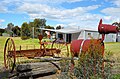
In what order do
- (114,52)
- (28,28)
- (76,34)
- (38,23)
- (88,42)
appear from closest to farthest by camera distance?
(88,42)
(114,52)
(76,34)
(28,28)
(38,23)

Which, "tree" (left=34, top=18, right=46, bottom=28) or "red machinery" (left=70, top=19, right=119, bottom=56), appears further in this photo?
"tree" (left=34, top=18, right=46, bottom=28)

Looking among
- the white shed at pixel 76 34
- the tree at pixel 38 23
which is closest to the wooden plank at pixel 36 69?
Result: the white shed at pixel 76 34

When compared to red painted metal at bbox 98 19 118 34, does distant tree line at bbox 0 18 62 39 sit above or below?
below

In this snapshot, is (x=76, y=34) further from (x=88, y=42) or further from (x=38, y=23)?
(x=38, y=23)

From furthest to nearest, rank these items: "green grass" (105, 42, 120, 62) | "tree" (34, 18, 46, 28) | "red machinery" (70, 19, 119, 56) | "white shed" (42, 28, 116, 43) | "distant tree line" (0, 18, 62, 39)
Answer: "tree" (34, 18, 46, 28) → "distant tree line" (0, 18, 62, 39) → "white shed" (42, 28, 116, 43) → "red machinery" (70, 19, 119, 56) → "green grass" (105, 42, 120, 62)

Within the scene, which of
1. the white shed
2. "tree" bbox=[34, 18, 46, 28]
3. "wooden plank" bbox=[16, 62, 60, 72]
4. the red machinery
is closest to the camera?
the red machinery

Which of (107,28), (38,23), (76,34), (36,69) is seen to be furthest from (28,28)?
(107,28)

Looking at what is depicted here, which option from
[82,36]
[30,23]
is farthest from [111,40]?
[30,23]

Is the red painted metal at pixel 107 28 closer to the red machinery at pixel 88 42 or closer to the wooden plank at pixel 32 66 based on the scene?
the red machinery at pixel 88 42

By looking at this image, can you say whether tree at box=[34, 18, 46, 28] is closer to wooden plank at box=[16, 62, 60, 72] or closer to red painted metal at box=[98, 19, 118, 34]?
wooden plank at box=[16, 62, 60, 72]

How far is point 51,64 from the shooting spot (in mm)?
6512

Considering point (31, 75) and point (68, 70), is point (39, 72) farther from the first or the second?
point (68, 70)

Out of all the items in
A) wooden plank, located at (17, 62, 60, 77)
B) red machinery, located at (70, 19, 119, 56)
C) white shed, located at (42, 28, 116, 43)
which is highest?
red machinery, located at (70, 19, 119, 56)

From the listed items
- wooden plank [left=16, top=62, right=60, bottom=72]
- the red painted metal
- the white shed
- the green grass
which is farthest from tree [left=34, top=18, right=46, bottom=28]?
the red painted metal
